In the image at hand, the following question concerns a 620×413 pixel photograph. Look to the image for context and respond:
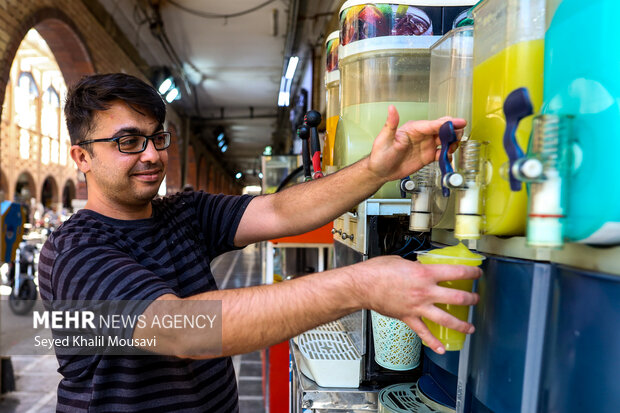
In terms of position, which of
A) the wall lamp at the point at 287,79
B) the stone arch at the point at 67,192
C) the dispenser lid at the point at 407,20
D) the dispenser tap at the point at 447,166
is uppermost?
the wall lamp at the point at 287,79

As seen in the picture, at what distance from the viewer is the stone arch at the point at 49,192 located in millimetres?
15456

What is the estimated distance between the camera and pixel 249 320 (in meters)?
0.73

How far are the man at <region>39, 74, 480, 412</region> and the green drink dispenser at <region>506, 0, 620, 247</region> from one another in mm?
146

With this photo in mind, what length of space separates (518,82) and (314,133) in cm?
97

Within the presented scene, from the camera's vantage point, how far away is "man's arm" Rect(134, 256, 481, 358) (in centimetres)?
65

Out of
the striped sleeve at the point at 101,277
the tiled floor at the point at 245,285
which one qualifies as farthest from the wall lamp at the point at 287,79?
the striped sleeve at the point at 101,277

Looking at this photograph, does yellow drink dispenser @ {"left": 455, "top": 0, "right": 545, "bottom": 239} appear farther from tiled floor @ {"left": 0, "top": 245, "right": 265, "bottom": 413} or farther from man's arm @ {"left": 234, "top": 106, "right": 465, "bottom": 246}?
tiled floor @ {"left": 0, "top": 245, "right": 265, "bottom": 413}

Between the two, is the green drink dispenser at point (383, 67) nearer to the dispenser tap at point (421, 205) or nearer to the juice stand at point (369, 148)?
the juice stand at point (369, 148)

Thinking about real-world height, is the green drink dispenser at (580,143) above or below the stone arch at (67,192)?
above

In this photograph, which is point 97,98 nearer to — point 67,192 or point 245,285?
point 245,285

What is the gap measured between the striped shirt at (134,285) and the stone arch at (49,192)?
16073 millimetres

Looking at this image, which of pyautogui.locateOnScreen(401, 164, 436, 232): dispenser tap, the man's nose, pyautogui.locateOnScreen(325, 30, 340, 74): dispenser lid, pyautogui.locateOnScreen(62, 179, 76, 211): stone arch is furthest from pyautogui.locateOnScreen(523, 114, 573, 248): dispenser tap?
pyautogui.locateOnScreen(62, 179, 76, 211): stone arch

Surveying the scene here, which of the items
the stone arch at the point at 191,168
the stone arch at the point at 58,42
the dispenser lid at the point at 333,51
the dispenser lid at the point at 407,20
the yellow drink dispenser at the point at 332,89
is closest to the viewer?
the dispenser lid at the point at 407,20

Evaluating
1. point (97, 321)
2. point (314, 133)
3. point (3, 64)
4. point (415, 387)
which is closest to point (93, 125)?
point (97, 321)
